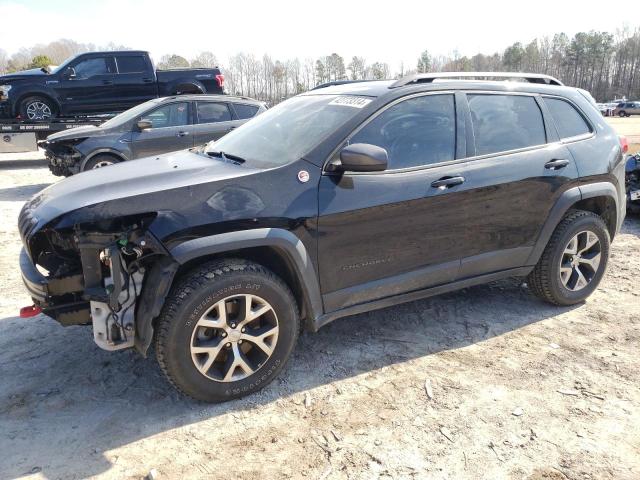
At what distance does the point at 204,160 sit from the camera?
3506mm

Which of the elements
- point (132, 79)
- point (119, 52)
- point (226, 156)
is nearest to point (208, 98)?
point (132, 79)

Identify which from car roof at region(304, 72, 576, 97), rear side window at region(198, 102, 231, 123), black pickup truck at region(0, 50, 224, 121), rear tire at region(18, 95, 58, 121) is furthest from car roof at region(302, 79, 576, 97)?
rear tire at region(18, 95, 58, 121)

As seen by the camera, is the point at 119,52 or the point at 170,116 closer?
the point at 170,116

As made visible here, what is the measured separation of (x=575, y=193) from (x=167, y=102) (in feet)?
23.9

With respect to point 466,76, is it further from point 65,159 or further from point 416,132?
point 65,159

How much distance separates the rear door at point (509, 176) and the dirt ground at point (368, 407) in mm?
664

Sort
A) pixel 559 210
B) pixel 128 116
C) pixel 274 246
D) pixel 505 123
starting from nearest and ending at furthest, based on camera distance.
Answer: pixel 274 246, pixel 505 123, pixel 559 210, pixel 128 116

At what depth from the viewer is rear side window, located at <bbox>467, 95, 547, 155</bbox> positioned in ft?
12.1

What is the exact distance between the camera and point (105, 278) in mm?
2812

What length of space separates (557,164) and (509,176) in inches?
20.7

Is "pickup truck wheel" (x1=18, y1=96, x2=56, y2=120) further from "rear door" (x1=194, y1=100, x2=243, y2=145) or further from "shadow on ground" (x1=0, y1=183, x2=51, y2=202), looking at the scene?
"rear door" (x1=194, y1=100, x2=243, y2=145)

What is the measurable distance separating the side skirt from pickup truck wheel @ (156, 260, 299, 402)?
228 mm

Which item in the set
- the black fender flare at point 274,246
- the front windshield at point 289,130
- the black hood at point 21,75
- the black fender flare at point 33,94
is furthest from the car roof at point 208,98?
the black fender flare at point 274,246

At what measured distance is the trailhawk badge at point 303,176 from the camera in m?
3.04
